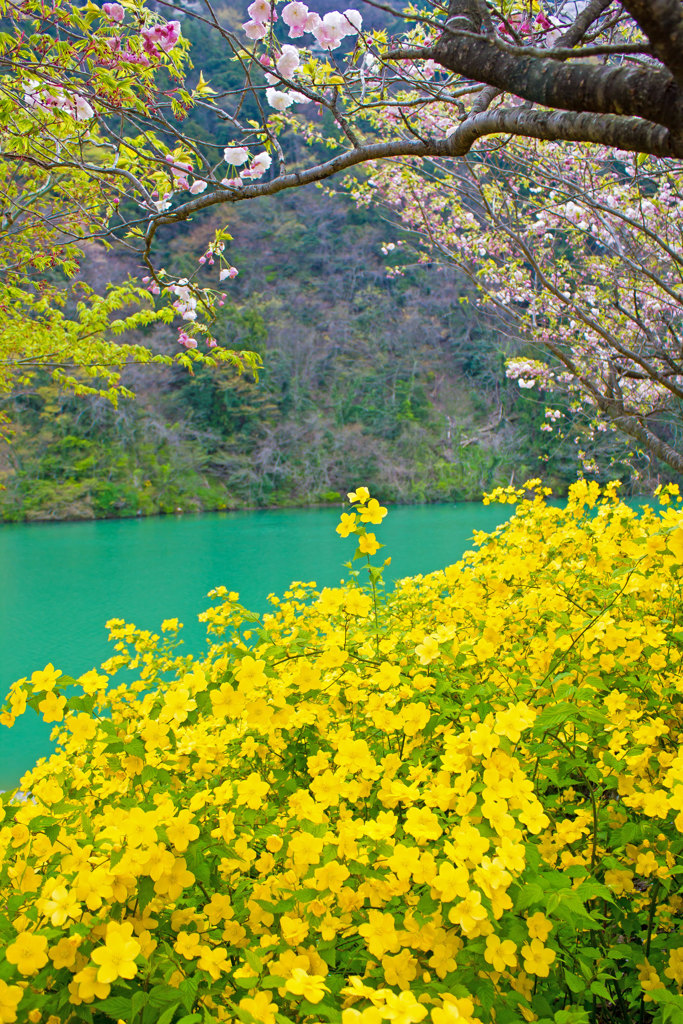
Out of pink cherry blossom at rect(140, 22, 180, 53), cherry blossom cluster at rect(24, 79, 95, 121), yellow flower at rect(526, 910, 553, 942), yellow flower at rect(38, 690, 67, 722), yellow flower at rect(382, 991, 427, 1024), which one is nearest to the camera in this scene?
yellow flower at rect(382, 991, 427, 1024)

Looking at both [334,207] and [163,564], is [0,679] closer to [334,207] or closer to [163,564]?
[163,564]

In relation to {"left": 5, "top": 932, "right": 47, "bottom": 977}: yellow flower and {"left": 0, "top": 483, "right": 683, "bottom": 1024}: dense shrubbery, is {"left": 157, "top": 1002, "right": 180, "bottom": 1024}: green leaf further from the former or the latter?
{"left": 5, "top": 932, "right": 47, "bottom": 977}: yellow flower

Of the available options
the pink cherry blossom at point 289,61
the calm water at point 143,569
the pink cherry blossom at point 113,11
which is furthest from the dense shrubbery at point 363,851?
the calm water at point 143,569

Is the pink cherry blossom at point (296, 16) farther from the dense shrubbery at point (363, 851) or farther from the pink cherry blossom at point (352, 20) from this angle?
the dense shrubbery at point (363, 851)

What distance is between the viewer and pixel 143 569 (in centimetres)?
1340

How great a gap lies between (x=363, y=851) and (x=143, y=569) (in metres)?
13.2

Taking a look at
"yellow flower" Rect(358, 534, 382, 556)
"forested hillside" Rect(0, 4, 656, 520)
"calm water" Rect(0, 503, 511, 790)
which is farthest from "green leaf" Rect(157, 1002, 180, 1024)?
"forested hillside" Rect(0, 4, 656, 520)

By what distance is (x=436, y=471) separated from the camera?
94.3 feet

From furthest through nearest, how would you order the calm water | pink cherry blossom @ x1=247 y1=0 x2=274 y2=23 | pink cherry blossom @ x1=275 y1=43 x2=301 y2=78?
the calm water < pink cherry blossom @ x1=275 y1=43 x2=301 y2=78 < pink cherry blossom @ x1=247 y1=0 x2=274 y2=23

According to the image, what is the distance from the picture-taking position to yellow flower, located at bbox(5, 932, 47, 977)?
776 millimetres

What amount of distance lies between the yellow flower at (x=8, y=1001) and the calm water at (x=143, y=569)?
5.19m

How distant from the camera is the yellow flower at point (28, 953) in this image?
0.78m

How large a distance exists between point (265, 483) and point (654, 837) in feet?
86.1

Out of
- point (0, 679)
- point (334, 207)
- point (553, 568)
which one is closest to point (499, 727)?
point (553, 568)
